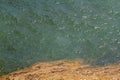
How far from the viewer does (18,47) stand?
3061 centimetres

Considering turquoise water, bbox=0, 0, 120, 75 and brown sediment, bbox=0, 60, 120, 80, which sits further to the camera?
turquoise water, bbox=0, 0, 120, 75

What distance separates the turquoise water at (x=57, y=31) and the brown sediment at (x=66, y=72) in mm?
900

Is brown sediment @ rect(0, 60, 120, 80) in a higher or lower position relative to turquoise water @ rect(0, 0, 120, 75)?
lower

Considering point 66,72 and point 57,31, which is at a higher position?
point 57,31

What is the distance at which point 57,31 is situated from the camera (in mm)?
33500

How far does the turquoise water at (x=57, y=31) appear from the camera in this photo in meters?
29.7

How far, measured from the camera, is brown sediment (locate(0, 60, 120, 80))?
84.7 ft

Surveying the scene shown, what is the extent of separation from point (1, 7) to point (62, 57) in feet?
40.3

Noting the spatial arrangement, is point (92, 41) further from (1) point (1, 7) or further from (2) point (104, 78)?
(1) point (1, 7)

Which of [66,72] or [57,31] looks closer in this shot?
[66,72]

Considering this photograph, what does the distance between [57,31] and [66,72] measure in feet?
26.0

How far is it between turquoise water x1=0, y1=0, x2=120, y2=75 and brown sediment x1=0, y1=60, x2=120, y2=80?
0.90m

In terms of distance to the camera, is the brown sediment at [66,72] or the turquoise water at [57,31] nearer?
the brown sediment at [66,72]

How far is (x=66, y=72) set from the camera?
2680 centimetres
